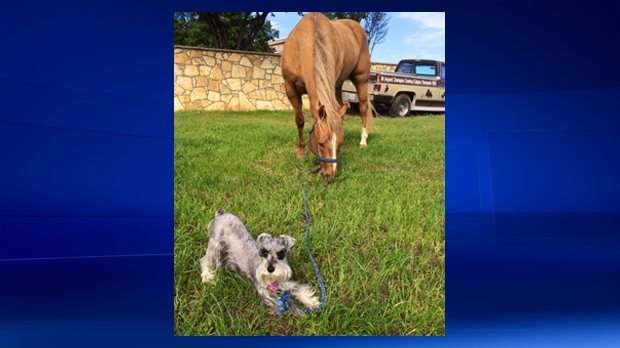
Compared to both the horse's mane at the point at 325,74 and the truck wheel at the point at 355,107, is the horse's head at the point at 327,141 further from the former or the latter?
the truck wheel at the point at 355,107

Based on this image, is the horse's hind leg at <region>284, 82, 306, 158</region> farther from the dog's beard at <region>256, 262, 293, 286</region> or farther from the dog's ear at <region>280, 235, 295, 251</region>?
A: the dog's beard at <region>256, 262, 293, 286</region>

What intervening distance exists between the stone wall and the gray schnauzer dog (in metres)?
0.78

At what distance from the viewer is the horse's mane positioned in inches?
128

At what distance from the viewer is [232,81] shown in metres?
3.43

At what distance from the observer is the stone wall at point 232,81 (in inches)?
127

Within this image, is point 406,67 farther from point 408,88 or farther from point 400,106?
point 400,106

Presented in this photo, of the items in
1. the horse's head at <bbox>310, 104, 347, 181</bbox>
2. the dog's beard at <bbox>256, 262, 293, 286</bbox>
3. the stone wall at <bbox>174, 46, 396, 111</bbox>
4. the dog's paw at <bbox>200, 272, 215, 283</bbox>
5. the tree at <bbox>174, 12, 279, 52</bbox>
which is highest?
the tree at <bbox>174, 12, 279, 52</bbox>

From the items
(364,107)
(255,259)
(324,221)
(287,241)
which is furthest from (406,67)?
(255,259)

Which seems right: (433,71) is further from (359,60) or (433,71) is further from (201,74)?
(201,74)

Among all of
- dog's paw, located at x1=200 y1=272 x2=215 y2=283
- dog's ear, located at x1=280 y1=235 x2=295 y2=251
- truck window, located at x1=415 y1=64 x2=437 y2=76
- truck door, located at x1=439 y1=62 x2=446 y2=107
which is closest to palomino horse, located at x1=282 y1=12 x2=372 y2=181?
truck window, located at x1=415 y1=64 x2=437 y2=76

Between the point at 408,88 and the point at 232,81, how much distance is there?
46.6 inches

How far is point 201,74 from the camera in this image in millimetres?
3281
